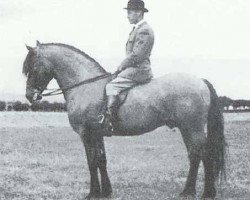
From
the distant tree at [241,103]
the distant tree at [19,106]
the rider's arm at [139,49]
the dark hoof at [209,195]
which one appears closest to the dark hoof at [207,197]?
the dark hoof at [209,195]

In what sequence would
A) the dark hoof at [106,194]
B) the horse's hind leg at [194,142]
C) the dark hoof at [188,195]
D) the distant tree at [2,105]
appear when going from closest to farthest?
the horse's hind leg at [194,142] < the dark hoof at [188,195] < the dark hoof at [106,194] < the distant tree at [2,105]

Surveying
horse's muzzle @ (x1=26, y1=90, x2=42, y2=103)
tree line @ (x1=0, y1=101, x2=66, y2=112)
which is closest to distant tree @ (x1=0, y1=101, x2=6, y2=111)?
tree line @ (x1=0, y1=101, x2=66, y2=112)

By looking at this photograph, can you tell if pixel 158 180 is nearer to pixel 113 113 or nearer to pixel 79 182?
pixel 79 182

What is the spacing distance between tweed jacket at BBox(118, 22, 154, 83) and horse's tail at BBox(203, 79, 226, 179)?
1.13m

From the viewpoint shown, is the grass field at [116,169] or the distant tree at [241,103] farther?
the distant tree at [241,103]

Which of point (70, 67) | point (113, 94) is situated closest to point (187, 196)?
point (113, 94)

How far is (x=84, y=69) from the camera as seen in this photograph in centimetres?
1137

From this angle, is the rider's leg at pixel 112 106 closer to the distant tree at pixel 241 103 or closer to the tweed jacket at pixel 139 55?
the tweed jacket at pixel 139 55

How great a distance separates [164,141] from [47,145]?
4939mm

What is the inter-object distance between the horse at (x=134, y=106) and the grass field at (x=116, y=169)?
2.47 ft

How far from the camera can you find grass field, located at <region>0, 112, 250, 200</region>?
12.1 metres

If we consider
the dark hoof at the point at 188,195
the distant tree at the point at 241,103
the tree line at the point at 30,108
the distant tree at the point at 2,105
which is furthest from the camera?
the distant tree at the point at 241,103

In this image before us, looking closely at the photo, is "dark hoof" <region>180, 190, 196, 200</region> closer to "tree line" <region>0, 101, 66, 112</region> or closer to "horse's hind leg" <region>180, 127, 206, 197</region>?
"horse's hind leg" <region>180, 127, 206, 197</region>

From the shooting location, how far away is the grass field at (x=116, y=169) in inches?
476
